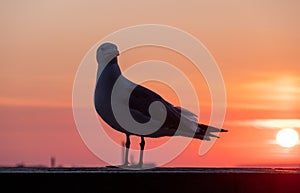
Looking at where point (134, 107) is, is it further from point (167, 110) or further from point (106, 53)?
point (106, 53)

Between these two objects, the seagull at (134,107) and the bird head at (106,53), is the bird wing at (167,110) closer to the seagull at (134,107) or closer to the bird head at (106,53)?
the seagull at (134,107)

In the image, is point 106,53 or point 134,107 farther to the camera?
point 134,107

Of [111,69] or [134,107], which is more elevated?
[111,69]

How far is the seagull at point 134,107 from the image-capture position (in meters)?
16.5

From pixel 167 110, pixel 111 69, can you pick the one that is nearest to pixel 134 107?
pixel 167 110

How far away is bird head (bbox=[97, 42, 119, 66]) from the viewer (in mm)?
17047

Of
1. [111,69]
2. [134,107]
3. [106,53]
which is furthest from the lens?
[134,107]

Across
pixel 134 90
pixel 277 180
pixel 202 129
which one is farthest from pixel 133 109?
pixel 277 180

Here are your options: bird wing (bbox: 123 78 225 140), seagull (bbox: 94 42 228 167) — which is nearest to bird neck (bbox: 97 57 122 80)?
seagull (bbox: 94 42 228 167)

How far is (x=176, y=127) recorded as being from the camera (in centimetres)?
1814

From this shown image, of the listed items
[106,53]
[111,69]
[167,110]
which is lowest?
[167,110]

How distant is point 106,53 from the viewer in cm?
1712

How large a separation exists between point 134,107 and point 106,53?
50.8 inches

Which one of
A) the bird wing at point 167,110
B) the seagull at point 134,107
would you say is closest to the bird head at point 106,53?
the seagull at point 134,107
